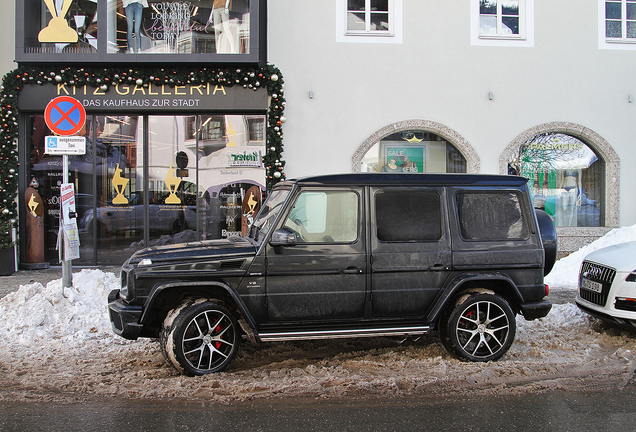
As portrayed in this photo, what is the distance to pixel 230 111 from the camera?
38.0ft

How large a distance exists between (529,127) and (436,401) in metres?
9.88

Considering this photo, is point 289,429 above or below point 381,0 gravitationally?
below

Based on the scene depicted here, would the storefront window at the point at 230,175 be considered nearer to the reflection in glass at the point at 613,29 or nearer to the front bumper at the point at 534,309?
the front bumper at the point at 534,309

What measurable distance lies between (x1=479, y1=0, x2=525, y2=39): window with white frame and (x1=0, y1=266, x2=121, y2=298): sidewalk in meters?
10.6

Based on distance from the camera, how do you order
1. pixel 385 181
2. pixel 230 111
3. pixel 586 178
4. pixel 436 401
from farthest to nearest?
pixel 586 178
pixel 230 111
pixel 385 181
pixel 436 401

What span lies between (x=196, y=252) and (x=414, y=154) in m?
8.59

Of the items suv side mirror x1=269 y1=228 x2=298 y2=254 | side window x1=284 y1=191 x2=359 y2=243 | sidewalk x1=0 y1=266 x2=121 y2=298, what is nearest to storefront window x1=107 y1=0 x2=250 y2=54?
sidewalk x1=0 y1=266 x2=121 y2=298

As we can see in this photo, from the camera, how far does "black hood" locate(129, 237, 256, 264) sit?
15.1ft

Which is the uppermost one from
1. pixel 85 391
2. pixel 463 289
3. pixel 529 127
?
pixel 529 127

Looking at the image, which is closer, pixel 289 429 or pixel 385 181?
pixel 289 429

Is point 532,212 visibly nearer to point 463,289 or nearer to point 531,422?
point 463,289

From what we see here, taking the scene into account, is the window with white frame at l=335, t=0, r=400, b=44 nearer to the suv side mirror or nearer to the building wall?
the building wall

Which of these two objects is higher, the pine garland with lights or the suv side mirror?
the pine garland with lights

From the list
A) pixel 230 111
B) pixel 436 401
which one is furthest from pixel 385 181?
pixel 230 111
